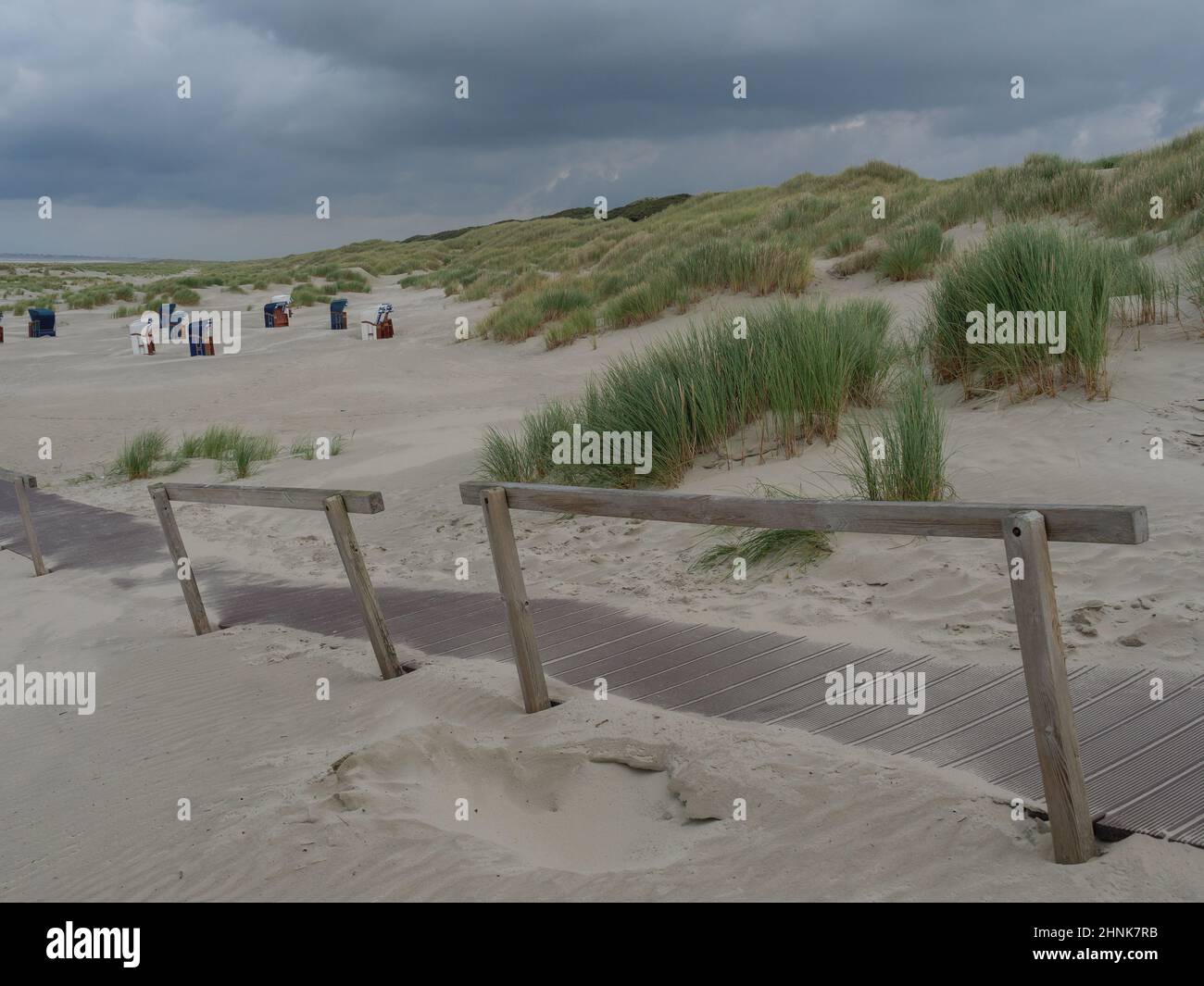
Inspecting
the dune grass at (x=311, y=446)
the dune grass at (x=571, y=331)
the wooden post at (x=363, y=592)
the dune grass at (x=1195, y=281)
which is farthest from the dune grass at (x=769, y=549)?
the dune grass at (x=571, y=331)

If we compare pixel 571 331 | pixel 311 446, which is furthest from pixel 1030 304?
pixel 571 331

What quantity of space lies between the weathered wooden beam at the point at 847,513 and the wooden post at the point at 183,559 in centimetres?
294

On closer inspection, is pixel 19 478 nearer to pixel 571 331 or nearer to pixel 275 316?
pixel 571 331

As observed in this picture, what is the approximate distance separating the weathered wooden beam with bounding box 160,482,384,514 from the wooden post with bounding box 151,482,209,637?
9.4 inches

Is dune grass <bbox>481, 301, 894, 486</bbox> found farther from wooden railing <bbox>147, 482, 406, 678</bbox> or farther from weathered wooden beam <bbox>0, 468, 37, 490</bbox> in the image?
weathered wooden beam <bbox>0, 468, 37, 490</bbox>

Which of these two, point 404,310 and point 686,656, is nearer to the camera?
point 686,656

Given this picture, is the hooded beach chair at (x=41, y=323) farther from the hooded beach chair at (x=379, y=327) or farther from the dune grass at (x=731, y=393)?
the dune grass at (x=731, y=393)

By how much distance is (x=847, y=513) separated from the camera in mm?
3137

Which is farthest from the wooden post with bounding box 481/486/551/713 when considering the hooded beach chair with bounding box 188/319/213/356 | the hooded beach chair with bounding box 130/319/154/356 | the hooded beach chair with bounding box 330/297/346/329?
the hooded beach chair with bounding box 130/319/154/356

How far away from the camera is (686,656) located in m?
4.91
